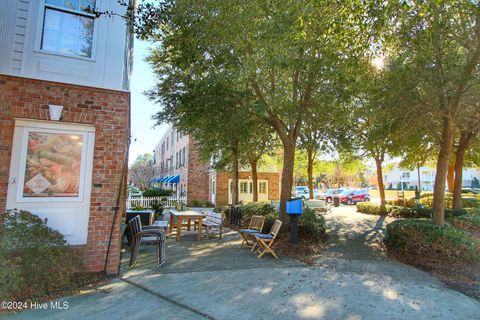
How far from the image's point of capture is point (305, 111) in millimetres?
9492

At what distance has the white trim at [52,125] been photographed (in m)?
5.20

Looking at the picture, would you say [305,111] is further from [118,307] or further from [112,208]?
[118,307]

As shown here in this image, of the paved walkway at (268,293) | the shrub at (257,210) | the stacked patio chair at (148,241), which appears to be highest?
the shrub at (257,210)

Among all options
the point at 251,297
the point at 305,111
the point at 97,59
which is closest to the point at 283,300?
the point at 251,297

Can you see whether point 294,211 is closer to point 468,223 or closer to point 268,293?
point 268,293

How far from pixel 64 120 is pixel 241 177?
19.9 metres

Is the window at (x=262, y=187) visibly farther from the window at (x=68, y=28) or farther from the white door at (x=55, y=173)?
the window at (x=68, y=28)

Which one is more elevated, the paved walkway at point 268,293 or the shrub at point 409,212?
the shrub at point 409,212

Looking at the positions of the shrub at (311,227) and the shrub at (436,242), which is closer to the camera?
the shrub at (436,242)

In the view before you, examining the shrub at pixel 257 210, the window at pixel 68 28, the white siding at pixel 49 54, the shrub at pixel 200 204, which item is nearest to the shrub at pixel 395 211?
the shrub at pixel 257 210

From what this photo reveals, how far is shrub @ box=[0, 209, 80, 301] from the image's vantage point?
3.99m

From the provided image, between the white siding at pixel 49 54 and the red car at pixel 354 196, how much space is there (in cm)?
2902

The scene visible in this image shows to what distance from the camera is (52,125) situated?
5.38 meters

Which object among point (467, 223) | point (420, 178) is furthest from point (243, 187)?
point (420, 178)
